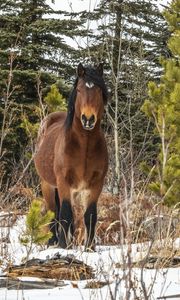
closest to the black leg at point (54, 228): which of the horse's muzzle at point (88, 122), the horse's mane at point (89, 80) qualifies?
the horse's mane at point (89, 80)

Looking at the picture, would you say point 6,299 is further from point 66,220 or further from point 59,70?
point 59,70

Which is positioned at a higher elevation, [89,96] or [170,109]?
[170,109]

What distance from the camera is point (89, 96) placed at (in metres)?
6.13

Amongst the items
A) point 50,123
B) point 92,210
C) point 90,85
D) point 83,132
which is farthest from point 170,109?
point 92,210

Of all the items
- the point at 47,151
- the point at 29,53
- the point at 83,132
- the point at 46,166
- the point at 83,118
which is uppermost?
the point at 29,53

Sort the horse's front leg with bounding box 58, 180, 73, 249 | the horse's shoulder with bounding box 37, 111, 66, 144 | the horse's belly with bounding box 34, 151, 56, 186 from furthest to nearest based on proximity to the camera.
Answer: the horse's shoulder with bounding box 37, 111, 66, 144
the horse's belly with bounding box 34, 151, 56, 186
the horse's front leg with bounding box 58, 180, 73, 249

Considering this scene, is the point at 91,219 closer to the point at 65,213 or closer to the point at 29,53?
the point at 65,213

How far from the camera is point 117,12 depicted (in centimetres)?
1839

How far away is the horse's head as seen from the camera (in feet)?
19.7

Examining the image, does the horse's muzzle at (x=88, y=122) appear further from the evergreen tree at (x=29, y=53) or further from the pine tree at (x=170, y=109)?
the evergreen tree at (x=29, y=53)

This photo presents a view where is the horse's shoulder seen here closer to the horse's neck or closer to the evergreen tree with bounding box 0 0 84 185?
the horse's neck

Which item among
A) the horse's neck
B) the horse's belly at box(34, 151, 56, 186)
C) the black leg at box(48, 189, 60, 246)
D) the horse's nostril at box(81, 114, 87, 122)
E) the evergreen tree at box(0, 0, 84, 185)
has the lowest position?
the black leg at box(48, 189, 60, 246)

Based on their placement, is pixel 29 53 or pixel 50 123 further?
pixel 29 53

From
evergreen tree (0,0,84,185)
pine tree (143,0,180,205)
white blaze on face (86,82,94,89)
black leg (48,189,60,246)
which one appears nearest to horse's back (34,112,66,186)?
black leg (48,189,60,246)
